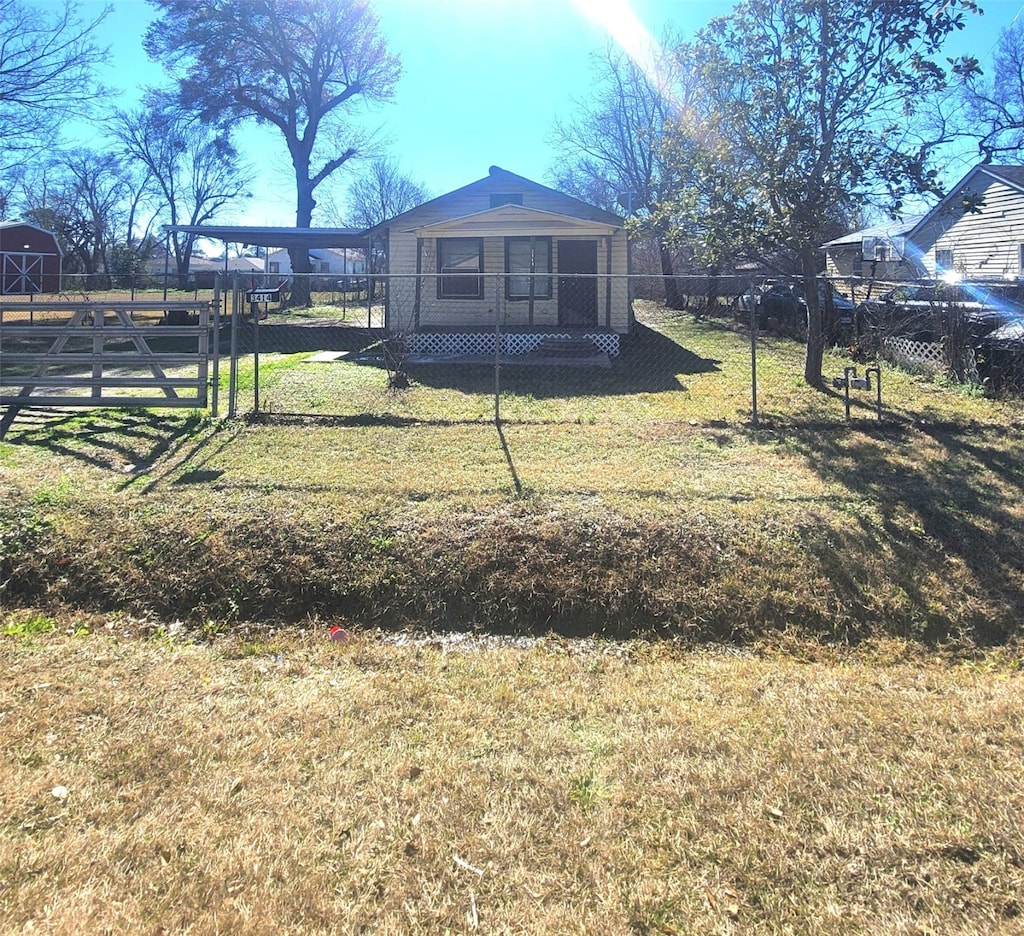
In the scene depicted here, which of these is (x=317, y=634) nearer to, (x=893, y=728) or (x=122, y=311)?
(x=893, y=728)

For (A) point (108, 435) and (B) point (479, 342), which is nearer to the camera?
(A) point (108, 435)

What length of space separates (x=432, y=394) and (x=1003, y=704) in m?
8.54

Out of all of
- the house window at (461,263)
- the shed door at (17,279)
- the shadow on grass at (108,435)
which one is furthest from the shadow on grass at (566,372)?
the shed door at (17,279)

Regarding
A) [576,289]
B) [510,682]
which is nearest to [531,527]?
[510,682]

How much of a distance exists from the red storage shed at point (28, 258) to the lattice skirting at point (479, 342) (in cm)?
2283

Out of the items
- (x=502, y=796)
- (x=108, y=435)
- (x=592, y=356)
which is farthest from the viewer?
(x=592, y=356)

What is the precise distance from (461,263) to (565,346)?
3.99 m

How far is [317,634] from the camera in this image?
4488mm

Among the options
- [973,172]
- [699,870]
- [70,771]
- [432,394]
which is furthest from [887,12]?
[973,172]

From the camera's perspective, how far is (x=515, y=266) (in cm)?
1773

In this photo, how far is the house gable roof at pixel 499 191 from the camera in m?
19.0

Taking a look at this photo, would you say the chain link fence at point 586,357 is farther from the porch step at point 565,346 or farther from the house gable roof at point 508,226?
the house gable roof at point 508,226

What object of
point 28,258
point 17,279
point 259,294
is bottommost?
point 259,294

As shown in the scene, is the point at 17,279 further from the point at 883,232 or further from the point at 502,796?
the point at 883,232
